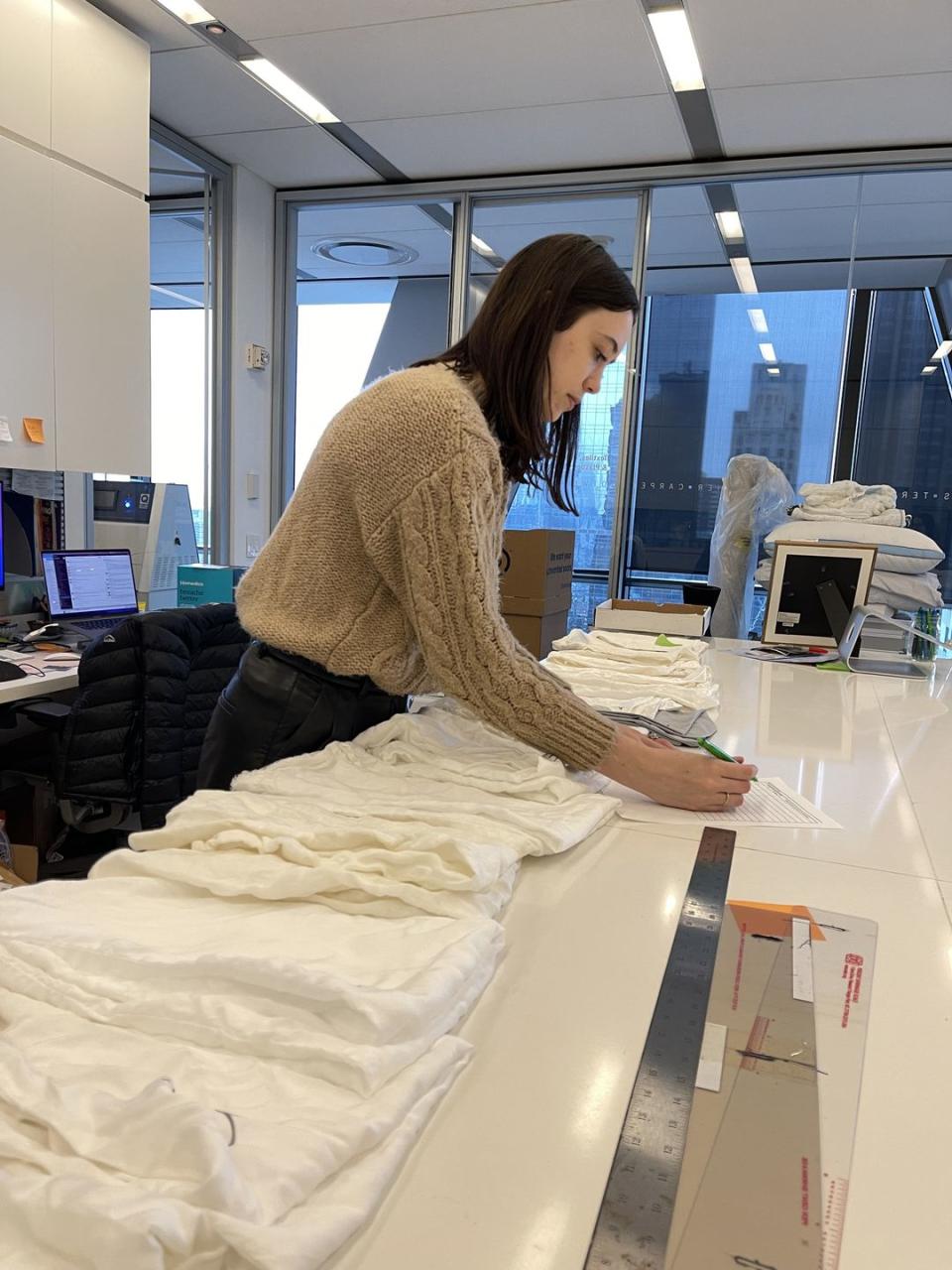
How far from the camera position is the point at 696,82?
3340mm

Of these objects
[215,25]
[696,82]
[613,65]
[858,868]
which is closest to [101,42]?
[215,25]

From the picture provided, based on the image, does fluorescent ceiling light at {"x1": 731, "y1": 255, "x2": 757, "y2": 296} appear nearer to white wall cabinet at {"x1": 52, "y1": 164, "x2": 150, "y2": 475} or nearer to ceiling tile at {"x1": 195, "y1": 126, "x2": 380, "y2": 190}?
ceiling tile at {"x1": 195, "y1": 126, "x2": 380, "y2": 190}

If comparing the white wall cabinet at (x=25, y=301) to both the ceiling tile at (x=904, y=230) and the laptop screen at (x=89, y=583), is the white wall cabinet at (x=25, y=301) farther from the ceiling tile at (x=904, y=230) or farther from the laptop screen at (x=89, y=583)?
the ceiling tile at (x=904, y=230)

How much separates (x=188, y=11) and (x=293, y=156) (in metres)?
1.23

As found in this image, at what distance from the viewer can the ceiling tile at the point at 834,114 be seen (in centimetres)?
331

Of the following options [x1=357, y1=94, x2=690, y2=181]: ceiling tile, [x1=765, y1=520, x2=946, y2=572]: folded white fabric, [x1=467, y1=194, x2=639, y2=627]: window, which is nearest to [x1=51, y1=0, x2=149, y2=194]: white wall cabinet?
Answer: [x1=357, y1=94, x2=690, y2=181]: ceiling tile

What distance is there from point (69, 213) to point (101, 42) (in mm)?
596

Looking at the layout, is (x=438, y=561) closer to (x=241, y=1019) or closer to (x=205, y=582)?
(x=241, y=1019)

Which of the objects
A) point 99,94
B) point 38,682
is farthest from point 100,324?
point 38,682

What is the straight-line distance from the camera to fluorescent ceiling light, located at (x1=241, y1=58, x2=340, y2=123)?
346 centimetres

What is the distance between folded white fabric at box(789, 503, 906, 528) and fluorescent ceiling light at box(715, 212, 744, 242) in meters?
1.92

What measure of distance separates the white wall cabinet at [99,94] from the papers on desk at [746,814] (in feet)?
9.50

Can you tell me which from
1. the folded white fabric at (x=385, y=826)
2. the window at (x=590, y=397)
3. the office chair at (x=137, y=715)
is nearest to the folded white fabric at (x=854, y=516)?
the window at (x=590, y=397)

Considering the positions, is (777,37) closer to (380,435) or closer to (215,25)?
(215,25)
